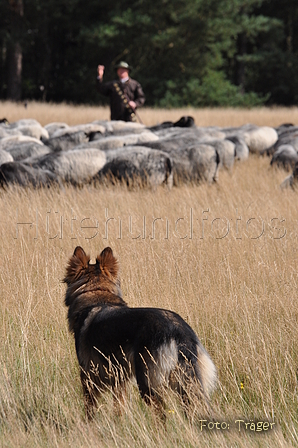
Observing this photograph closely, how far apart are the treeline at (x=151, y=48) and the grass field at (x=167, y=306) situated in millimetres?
24064

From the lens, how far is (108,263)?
3016 millimetres

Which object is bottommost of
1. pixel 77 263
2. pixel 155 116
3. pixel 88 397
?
pixel 88 397

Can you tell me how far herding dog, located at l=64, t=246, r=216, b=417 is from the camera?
8.06 ft

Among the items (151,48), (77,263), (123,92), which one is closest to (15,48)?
(151,48)

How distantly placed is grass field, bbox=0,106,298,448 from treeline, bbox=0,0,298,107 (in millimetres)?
24064

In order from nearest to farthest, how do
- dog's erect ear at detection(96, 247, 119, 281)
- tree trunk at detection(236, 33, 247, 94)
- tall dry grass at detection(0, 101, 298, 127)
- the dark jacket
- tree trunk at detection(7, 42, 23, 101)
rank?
dog's erect ear at detection(96, 247, 119, 281) < the dark jacket < tall dry grass at detection(0, 101, 298, 127) < tree trunk at detection(7, 42, 23, 101) < tree trunk at detection(236, 33, 247, 94)

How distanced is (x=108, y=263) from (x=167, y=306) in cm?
110

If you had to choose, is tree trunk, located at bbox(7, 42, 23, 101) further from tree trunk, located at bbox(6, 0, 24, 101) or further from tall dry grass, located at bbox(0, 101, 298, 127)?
tall dry grass, located at bbox(0, 101, 298, 127)

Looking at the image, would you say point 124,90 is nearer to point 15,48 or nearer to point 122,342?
point 122,342

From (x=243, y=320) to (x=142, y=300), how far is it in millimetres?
829

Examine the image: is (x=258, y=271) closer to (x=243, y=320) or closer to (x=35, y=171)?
(x=243, y=320)


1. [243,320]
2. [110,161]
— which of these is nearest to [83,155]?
[110,161]

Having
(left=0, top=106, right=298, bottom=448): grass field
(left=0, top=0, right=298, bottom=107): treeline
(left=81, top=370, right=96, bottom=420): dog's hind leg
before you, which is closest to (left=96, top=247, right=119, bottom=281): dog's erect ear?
(left=81, top=370, right=96, bottom=420): dog's hind leg

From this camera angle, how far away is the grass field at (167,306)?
2666mm
